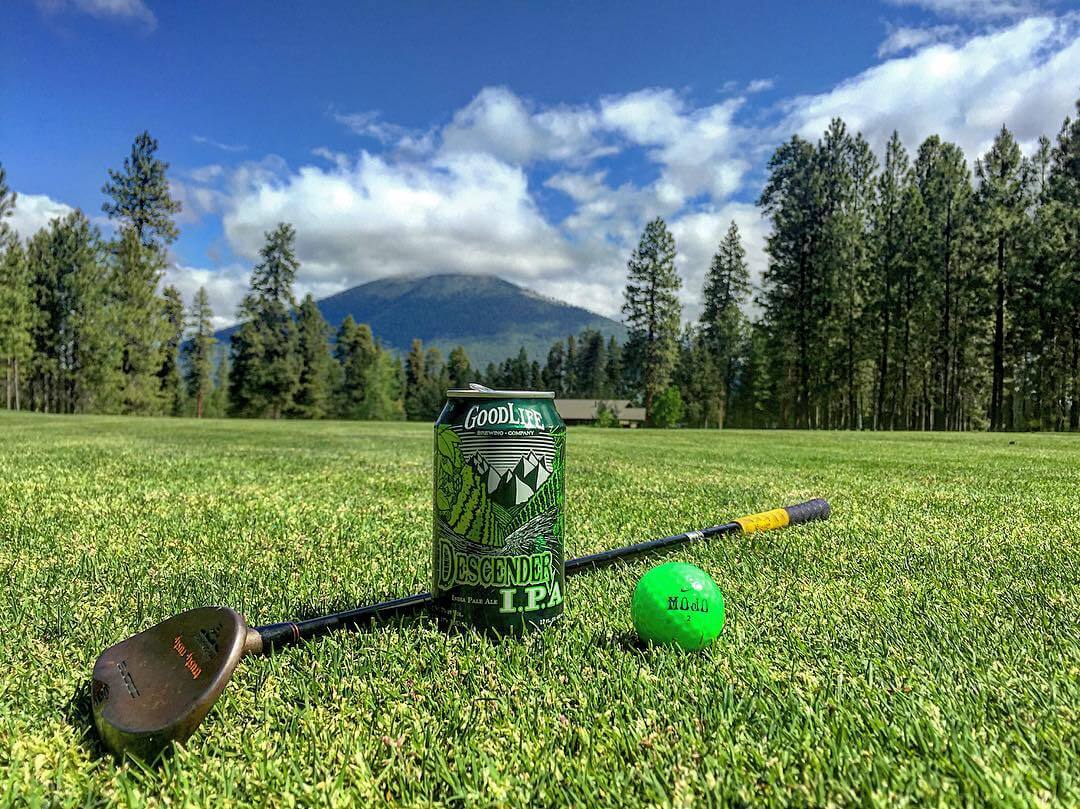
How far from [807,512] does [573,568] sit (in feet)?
7.12

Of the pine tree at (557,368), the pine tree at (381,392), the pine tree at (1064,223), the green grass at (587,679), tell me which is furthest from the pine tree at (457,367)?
the green grass at (587,679)

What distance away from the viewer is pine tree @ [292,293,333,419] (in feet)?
215

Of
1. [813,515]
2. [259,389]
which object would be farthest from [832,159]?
[259,389]

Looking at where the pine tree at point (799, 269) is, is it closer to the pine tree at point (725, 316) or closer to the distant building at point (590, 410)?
the pine tree at point (725, 316)

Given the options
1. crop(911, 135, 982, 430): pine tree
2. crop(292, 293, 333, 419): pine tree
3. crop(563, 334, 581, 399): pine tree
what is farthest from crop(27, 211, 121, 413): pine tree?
crop(563, 334, 581, 399): pine tree

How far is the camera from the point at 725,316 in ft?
206

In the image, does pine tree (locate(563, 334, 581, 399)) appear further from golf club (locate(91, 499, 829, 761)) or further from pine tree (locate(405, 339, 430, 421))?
golf club (locate(91, 499, 829, 761))

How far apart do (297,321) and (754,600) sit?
69.5 meters

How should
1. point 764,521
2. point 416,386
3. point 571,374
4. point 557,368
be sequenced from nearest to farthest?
point 764,521
point 416,386
point 571,374
point 557,368

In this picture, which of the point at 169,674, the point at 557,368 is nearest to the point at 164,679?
the point at 169,674

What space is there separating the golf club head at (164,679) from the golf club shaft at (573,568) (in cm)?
27

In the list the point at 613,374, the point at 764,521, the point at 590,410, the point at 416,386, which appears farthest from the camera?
the point at 613,374

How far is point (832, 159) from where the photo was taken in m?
42.0

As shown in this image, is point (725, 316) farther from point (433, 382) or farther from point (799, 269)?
point (433, 382)
